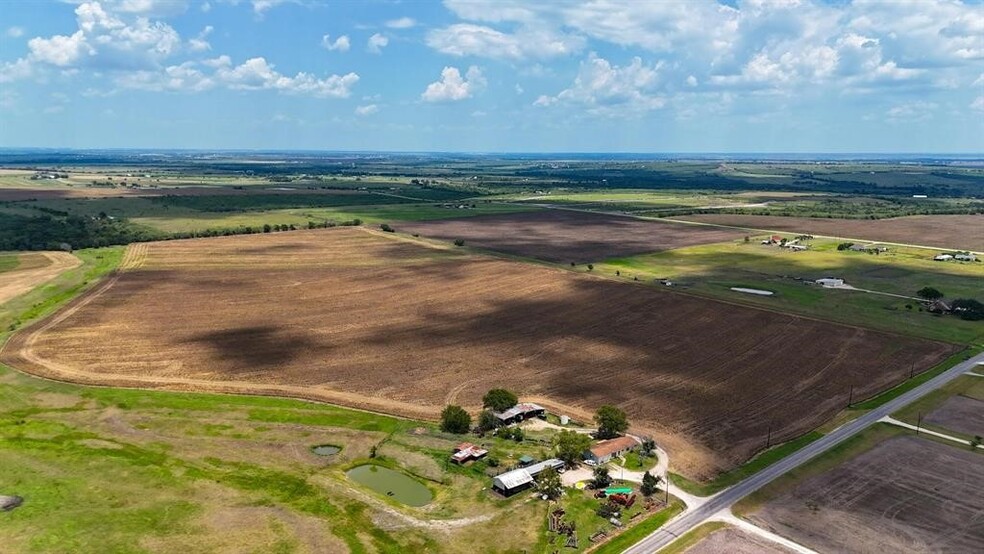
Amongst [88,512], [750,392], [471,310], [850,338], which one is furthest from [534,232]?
[88,512]

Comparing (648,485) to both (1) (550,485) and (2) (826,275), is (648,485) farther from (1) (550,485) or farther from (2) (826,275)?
(2) (826,275)

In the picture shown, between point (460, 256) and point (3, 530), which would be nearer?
point (3, 530)

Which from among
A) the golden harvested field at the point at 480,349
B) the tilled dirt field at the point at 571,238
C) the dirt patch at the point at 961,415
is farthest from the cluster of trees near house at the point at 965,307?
the tilled dirt field at the point at 571,238

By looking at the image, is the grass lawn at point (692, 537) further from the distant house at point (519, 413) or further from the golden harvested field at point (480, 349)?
the distant house at point (519, 413)

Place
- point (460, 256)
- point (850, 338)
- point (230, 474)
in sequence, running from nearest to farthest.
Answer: point (230, 474) → point (850, 338) → point (460, 256)

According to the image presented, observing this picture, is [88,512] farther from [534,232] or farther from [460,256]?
[534,232]

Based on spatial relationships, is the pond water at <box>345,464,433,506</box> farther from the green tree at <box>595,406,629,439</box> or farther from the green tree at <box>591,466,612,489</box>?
the green tree at <box>595,406,629,439</box>
